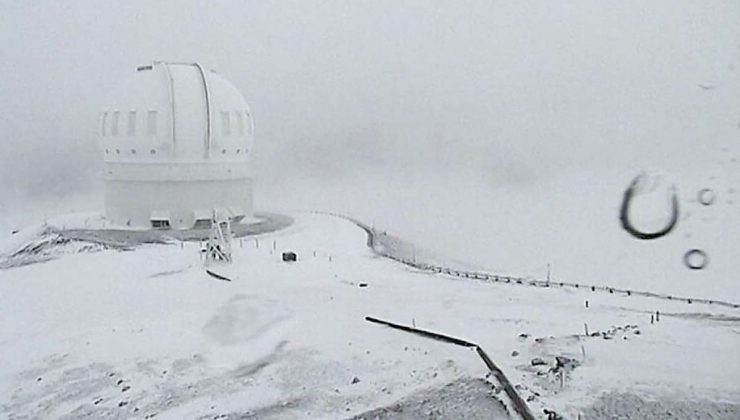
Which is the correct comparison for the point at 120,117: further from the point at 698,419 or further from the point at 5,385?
the point at 698,419

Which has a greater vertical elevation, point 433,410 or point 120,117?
point 120,117

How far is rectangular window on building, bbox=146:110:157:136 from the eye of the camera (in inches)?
1213

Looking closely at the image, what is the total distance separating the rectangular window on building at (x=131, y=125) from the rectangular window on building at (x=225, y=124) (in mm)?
3784

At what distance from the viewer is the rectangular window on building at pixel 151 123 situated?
30.8 metres

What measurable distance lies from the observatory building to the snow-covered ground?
39.5 feet

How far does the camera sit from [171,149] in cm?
3080

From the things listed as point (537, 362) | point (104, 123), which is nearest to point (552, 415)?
point (537, 362)

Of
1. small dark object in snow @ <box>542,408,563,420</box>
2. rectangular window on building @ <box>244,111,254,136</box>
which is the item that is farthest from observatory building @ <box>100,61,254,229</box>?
small dark object in snow @ <box>542,408,563,420</box>

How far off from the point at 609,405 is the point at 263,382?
5024 mm

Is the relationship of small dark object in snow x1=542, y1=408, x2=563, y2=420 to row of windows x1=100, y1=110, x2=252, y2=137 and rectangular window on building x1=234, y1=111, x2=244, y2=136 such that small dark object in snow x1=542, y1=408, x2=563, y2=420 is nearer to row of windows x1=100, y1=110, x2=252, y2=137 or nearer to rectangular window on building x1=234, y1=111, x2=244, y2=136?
row of windows x1=100, y1=110, x2=252, y2=137

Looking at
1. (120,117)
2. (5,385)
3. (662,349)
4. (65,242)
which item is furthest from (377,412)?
(120,117)

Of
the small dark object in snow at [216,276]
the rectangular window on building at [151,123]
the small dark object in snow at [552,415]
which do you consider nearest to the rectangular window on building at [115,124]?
the rectangular window on building at [151,123]

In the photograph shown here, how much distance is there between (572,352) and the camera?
11602 millimetres

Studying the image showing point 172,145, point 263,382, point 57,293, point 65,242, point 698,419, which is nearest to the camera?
point 698,419
